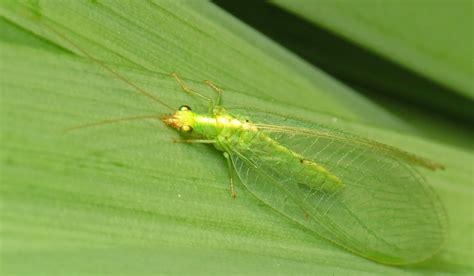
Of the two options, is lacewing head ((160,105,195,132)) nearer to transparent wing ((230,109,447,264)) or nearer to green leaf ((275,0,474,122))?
transparent wing ((230,109,447,264))

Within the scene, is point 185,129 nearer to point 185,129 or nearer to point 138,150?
point 185,129

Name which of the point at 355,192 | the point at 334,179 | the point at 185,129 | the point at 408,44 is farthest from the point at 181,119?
the point at 408,44

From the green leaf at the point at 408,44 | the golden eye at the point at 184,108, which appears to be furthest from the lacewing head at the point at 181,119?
the green leaf at the point at 408,44

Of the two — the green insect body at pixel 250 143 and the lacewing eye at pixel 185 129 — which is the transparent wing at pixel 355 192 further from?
the lacewing eye at pixel 185 129

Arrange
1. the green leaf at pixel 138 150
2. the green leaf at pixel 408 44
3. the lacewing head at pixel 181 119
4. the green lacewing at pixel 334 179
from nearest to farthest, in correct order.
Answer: the green leaf at pixel 138 150, the lacewing head at pixel 181 119, the green lacewing at pixel 334 179, the green leaf at pixel 408 44

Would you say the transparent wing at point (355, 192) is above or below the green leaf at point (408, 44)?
below

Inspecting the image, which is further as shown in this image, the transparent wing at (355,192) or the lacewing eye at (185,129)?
the transparent wing at (355,192)

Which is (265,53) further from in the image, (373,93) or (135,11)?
(373,93)
